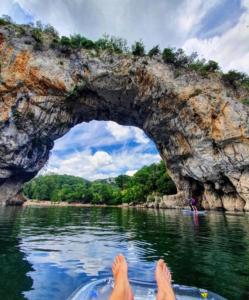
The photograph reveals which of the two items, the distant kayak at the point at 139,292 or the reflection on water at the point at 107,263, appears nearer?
the distant kayak at the point at 139,292

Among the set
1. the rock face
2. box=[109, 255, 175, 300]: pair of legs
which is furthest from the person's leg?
the rock face

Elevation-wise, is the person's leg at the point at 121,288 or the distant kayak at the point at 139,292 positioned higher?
the person's leg at the point at 121,288

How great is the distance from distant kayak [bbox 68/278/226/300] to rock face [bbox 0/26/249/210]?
24600mm

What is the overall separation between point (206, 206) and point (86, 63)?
22453mm

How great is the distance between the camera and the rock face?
26.1 m

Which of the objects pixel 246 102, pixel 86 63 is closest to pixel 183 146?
pixel 246 102

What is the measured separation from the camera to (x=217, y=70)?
3067cm

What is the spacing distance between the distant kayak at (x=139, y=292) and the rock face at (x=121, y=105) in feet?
80.7

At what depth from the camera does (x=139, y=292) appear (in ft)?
11.4

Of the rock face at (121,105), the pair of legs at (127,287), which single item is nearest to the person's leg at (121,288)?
the pair of legs at (127,287)

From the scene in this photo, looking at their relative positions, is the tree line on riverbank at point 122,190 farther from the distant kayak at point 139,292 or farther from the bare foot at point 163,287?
the bare foot at point 163,287

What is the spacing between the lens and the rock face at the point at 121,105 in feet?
85.5

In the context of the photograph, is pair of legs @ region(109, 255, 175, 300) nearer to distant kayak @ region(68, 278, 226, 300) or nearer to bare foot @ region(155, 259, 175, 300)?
bare foot @ region(155, 259, 175, 300)

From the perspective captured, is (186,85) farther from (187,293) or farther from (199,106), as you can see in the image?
(187,293)
